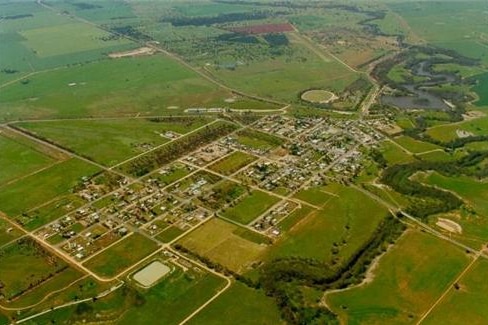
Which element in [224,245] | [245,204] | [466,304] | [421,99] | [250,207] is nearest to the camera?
[466,304]

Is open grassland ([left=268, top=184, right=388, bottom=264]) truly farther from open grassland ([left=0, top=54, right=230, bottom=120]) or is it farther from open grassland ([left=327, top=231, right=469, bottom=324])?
open grassland ([left=0, top=54, right=230, bottom=120])

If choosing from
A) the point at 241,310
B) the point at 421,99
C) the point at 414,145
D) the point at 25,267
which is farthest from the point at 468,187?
the point at 25,267

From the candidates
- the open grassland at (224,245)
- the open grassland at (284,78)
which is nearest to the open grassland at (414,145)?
the open grassland at (284,78)

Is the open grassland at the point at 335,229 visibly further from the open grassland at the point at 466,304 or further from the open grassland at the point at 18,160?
the open grassland at the point at 18,160

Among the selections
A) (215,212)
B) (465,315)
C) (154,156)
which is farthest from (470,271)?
(154,156)

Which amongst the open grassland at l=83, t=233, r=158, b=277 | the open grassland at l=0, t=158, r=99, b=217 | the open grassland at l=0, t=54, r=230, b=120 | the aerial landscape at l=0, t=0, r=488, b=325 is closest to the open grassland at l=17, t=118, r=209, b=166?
the aerial landscape at l=0, t=0, r=488, b=325

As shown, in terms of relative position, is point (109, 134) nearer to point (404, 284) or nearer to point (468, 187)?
point (404, 284)

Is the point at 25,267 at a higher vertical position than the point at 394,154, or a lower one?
lower
